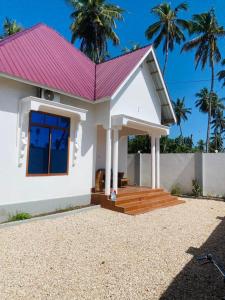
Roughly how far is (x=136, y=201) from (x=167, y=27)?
63.8 ft

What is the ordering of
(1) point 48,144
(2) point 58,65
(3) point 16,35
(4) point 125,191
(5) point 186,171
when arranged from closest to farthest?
(1) point 48,144 < (3) point 16,35 < (2) point 58,65 < (4) point 125,191 < (5) point 186,171

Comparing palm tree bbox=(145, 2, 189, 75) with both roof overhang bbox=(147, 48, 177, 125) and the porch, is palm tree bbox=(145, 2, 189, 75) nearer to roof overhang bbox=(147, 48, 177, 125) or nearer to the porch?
roof overhang bbox=(147, 48, 177, 125)

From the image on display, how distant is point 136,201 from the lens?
31.0 feet

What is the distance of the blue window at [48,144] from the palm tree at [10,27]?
1864cm

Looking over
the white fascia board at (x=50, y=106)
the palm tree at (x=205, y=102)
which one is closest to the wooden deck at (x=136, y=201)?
the white fascia board at (x=50, y=106)

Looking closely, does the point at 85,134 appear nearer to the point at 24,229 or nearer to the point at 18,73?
the point at 18,73

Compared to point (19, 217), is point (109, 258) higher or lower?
lower

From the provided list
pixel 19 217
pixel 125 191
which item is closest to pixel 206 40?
pixel 125 191

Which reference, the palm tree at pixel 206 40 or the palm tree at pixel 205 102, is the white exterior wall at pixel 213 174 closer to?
the palm tree at pixel 206 40

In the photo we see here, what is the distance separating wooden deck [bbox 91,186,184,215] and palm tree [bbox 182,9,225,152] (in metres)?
14.6

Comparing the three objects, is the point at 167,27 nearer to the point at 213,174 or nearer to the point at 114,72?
the point at 114,72

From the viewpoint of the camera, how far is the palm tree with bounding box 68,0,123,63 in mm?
21344

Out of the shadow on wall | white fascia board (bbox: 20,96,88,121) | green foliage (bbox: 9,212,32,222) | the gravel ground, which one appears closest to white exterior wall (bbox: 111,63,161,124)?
white fascia board (bbox: 20,96,88,121)

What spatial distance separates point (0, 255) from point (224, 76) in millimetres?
30723
